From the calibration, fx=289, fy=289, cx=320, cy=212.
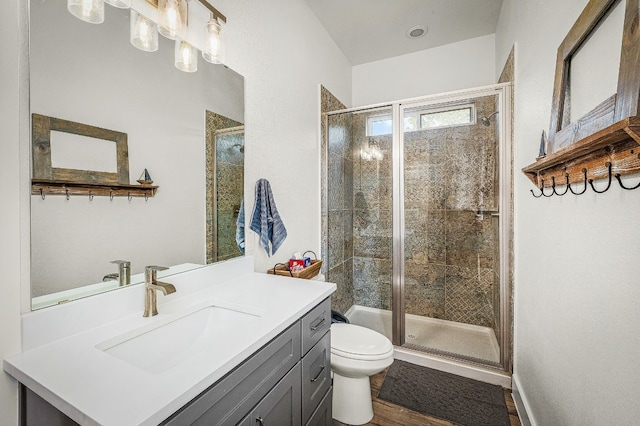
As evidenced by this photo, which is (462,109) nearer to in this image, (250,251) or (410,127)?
(410,127)

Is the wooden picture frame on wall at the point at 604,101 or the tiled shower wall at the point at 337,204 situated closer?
the wooden picture frame on wall at the point at 604,101

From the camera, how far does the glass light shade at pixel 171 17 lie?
3.70ft

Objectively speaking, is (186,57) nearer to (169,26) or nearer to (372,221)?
(169,26)

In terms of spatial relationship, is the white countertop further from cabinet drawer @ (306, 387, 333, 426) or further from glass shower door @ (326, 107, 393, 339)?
glass shower door @ (326, 107, 393, 339)

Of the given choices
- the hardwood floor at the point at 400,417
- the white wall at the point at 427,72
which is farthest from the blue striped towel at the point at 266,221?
the white wall at the point at 427,72

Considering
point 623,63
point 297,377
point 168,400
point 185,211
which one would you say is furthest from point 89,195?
point 623,63

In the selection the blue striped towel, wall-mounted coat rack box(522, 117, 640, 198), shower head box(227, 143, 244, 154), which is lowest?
the blue striped towel

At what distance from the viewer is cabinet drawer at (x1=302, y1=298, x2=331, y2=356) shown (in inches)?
44.8

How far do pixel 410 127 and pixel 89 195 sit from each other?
219 centimetres

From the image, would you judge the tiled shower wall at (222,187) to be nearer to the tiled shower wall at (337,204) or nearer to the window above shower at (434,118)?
the tiled shower wall at (337,204)

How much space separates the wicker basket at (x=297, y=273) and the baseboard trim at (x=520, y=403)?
4.57 ft

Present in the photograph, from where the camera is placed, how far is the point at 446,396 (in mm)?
1866

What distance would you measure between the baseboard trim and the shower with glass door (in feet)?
0.53

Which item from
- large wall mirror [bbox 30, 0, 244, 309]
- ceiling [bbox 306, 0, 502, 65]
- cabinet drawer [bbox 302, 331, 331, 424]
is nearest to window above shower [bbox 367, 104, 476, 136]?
ceiling [bbox 306, 0, 502, 65]
